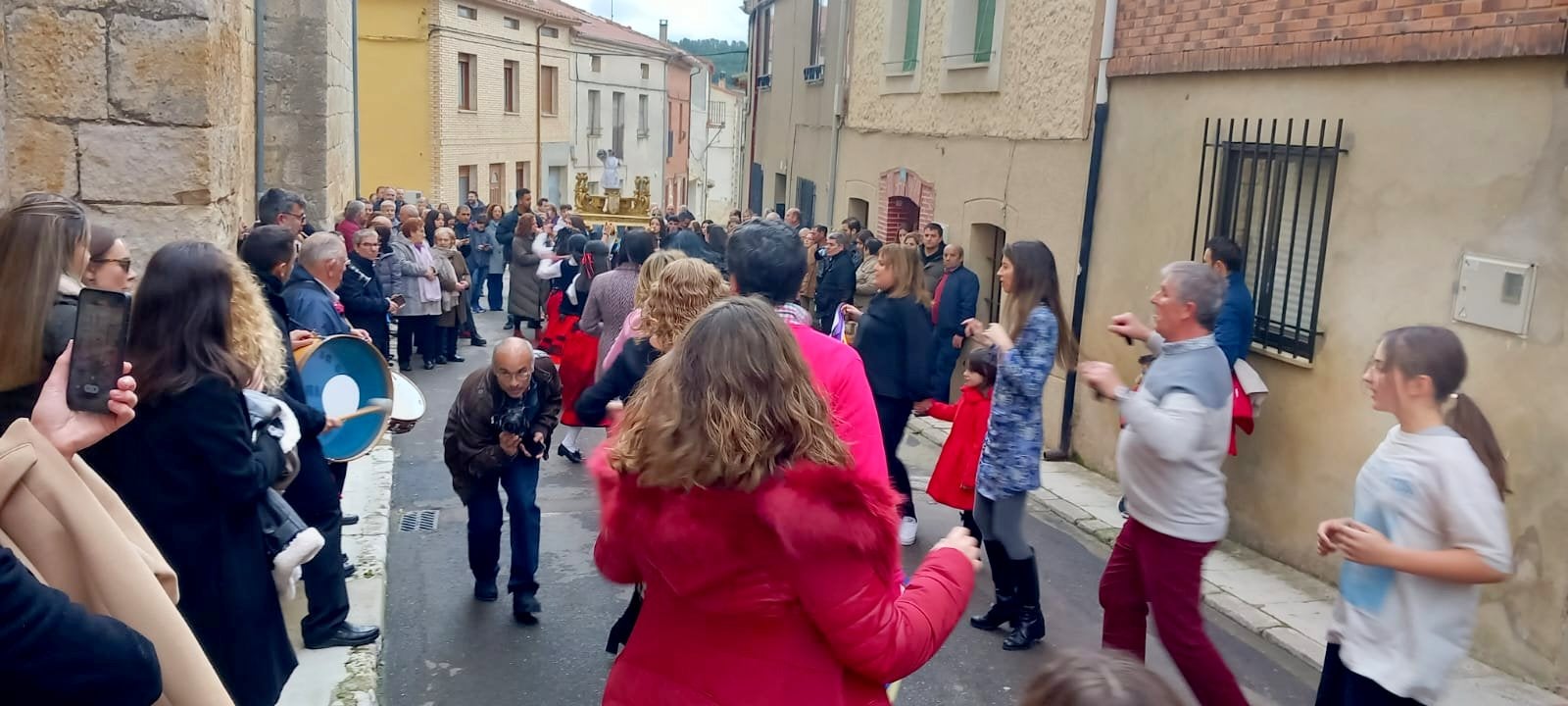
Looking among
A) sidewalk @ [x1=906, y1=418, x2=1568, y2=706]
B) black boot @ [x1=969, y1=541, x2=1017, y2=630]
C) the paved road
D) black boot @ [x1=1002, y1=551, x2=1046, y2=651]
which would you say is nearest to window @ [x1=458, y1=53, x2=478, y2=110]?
sidewalk @ [x1=906, y1=418, x2=1568, y2=706]

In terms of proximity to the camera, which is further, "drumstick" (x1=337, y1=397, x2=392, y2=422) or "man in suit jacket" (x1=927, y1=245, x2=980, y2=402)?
"man in suit jacket" (x1=927, y1=245, x2=980, y2=402)

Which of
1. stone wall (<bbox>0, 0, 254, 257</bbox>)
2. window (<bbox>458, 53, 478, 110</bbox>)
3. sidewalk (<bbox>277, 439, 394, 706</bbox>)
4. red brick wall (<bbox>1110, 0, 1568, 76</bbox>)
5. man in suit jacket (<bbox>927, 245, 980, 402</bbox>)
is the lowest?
sidewalk (<bbox>277, 439, 394, 706</bbox>)

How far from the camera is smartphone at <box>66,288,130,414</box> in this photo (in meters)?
2.27

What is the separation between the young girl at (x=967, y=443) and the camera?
18.4 feet

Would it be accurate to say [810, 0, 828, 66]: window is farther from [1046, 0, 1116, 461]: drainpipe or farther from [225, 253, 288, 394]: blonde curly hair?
[225, 253, 288, 394]: blonde curly hair

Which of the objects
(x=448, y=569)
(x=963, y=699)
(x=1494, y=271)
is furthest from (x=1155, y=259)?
(x=448, y=569)

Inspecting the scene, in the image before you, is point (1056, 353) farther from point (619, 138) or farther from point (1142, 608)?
point (619, 138)

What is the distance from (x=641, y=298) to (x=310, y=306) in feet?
4.68

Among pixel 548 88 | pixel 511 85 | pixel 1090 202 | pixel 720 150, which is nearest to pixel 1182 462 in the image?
pixel 1090 202

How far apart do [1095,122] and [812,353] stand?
6.40 metres

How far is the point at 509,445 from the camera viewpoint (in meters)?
5.12

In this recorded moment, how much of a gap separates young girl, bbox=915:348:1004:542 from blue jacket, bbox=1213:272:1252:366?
1.72m

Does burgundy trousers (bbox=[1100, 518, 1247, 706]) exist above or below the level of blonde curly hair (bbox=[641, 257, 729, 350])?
below

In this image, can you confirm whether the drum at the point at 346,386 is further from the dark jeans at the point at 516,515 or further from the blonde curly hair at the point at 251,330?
the blonde curly hair at the point at 251,330
